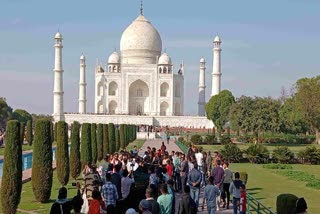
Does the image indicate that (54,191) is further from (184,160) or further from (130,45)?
(130,45)

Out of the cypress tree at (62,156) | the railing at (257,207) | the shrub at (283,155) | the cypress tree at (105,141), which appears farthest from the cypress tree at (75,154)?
the shrub at (283,155)

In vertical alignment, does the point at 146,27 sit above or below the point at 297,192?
above

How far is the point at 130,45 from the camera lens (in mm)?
59125

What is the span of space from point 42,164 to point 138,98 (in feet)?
157

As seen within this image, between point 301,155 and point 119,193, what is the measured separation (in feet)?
48.4

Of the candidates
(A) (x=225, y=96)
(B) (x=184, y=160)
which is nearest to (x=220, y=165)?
(B) (x=184, y=160)

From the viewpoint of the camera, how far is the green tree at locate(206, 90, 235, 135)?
46.6 metres

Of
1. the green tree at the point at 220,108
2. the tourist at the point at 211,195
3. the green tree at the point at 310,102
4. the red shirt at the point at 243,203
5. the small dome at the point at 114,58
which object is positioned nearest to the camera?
the tourist at the point at 211,195

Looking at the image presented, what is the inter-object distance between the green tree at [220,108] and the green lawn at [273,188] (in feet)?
89.6

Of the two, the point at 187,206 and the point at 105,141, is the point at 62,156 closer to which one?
the point at 187,206

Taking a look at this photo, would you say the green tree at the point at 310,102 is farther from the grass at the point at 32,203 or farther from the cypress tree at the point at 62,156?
the grass at the point at 32,203

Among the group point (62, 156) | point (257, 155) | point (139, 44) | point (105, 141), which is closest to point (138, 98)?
point (139, 44)

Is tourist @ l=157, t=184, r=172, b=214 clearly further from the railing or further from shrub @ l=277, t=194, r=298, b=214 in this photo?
shrub @ l=277, t=194, r=298, b=214

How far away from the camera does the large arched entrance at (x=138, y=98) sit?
5900cm
